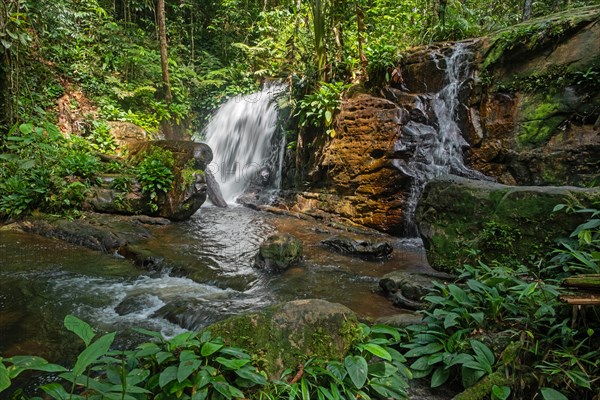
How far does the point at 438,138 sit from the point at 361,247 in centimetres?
363

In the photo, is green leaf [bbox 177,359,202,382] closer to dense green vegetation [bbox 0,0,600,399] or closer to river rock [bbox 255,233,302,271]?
dense green vegetation [bbox 0,0,600,399]

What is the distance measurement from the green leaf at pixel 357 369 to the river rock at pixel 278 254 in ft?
10.7

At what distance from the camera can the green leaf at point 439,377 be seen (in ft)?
7.03

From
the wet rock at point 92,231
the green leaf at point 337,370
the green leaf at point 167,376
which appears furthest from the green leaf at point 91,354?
the wet rock at point 92,231

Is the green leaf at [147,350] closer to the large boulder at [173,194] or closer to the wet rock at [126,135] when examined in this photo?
the large boulder at [173,194]

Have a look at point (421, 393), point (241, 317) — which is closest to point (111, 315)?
point (241, 317)

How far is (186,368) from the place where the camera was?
5.73ft

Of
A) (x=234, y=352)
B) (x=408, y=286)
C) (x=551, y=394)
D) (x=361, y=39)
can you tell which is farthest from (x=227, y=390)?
(x=361, y=39)

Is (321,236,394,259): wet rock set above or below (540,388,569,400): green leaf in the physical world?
below

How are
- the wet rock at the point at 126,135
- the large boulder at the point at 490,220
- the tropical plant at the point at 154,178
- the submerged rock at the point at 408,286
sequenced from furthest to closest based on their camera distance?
1. the wet rock at the point at 126,135
2. the tropical plant at the point at 154,178
3. the submerged rock at the point at 408,286
4. the large boulder at the point at 490,220

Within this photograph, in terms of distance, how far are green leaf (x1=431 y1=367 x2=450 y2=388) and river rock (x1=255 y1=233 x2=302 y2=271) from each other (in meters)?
3.33

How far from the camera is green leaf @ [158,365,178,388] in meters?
1.68

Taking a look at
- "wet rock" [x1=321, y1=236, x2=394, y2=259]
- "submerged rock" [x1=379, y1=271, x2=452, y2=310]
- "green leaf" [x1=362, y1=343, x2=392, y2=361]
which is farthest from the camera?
"wet rock" [x1=321, y1=236, x2=394, y2=259]

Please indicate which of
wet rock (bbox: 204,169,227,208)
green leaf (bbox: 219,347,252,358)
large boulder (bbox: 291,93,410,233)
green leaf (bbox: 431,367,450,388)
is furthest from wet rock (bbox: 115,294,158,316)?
wet rock (bbox: 204,169,227,208)
